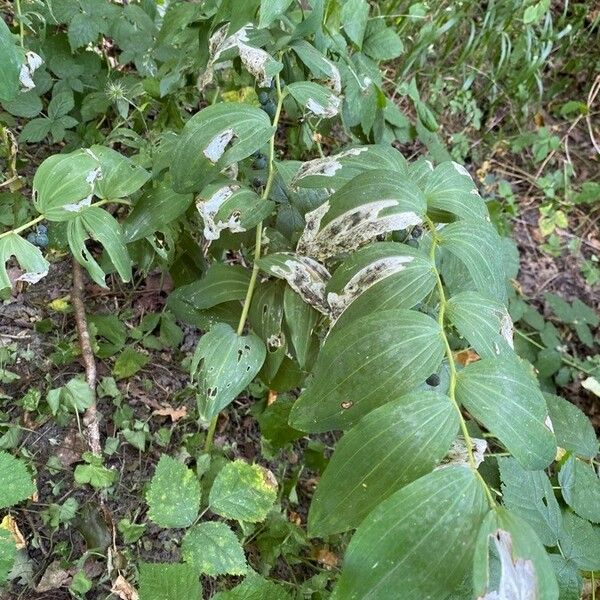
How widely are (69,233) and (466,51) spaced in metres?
2.42

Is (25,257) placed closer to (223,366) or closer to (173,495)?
(223,366)

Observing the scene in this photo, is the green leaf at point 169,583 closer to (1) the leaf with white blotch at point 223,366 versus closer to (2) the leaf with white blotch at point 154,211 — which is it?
(1) the leaf with white blotch at point 223,366

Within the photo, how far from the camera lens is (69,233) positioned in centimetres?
120

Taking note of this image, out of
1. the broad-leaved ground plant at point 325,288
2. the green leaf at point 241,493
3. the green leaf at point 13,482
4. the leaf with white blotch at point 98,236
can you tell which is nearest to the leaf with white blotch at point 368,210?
the broad-leaved ground plant at point 325,288

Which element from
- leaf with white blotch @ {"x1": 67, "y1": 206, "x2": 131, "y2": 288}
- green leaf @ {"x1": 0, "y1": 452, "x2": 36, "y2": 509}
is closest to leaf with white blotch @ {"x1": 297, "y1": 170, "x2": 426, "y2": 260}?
leaf with white blotch @ {"x1": 67, "y1": 206, "x2": 131, "y2": 288}

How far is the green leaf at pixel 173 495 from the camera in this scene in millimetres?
1348

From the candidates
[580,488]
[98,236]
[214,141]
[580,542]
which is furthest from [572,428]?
[98,236]

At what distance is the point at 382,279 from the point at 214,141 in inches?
16.9

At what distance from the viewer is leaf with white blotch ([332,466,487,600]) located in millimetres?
652

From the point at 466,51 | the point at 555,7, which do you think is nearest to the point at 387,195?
the point at 466,51

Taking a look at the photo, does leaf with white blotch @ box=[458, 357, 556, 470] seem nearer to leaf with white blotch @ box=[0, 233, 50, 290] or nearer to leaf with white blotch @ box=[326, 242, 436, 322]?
leaf with white blotch @ box=[326, 242, 436, 322]

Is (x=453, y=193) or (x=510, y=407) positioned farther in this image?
(x=453, y=193)

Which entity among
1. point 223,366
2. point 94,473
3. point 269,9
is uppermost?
point 269,9

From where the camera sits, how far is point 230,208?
3.78 feet
